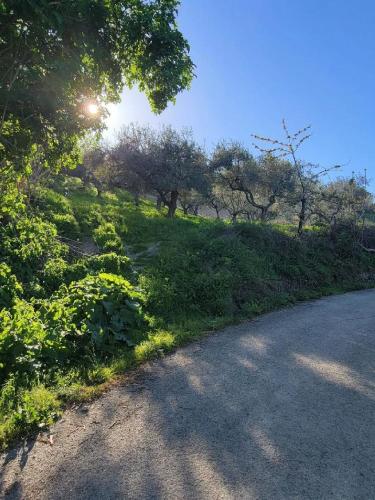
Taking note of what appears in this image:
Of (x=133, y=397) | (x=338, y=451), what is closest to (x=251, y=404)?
(x=338, y=451)

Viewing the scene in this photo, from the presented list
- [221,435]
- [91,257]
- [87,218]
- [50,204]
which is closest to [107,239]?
[87,218]

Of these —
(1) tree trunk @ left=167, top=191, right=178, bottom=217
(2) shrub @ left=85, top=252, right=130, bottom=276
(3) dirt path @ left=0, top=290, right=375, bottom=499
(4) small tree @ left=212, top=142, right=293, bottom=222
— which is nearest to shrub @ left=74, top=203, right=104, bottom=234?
(2) shrub @ left=85, top=252, right=130, bottom=276

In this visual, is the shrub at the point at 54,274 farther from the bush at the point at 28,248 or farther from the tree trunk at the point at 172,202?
the tree trunk at the point at 172,202

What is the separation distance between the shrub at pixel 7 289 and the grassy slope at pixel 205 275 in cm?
257

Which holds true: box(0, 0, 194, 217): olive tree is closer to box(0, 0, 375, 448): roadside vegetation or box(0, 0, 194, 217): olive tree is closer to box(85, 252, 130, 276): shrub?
box(0, 0, 375, 448): roadside vegetation

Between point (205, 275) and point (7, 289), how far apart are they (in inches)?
196

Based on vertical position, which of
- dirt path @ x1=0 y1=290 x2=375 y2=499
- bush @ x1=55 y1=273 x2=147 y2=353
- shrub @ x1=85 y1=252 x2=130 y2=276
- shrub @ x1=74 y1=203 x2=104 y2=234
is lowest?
dirt path @ x1=0 y1=290 x2=375 y2=499

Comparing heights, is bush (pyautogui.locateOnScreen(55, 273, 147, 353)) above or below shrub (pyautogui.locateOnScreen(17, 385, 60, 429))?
above

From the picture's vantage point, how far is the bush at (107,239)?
Result: 41.7 feet

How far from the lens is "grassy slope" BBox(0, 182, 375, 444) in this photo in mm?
6049

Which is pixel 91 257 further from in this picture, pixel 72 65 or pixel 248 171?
pixel 248 171

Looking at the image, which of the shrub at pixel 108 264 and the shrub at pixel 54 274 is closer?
the shrub at pixel 54 274

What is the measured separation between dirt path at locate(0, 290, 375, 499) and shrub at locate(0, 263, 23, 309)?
3151mm

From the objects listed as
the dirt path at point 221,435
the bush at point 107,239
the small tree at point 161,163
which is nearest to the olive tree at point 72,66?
the dirt path at point 221,435
